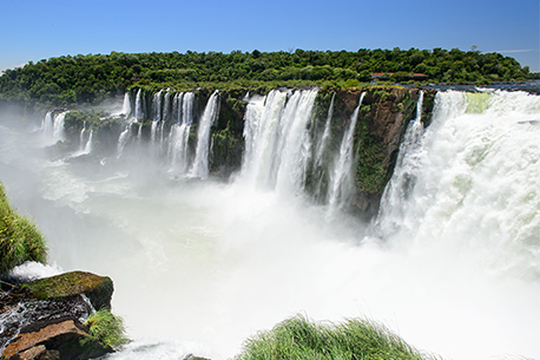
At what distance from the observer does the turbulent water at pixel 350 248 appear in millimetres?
7457

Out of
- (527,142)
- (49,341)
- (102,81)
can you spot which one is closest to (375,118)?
(527,142)

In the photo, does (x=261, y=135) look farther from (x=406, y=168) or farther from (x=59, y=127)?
(x=59, y=127)

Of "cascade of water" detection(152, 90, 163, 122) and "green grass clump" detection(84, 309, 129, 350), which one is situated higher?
"cascade of water" detection(152, 90, 163, 122)

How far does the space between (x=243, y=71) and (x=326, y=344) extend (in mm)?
34209

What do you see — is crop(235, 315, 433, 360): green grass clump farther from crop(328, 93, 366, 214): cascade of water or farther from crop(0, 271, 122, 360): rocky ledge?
crop(328, 93, 366, 214): cascade of water

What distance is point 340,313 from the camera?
328 inches

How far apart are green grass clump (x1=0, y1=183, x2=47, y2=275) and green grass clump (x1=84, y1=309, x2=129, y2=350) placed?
1.86 m

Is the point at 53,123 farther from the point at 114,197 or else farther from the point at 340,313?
the point at 340,313

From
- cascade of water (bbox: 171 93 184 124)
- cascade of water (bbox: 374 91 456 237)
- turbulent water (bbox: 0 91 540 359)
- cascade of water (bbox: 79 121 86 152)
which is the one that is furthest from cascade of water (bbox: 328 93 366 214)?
cascade of water (bbox: 79 121 86 152)

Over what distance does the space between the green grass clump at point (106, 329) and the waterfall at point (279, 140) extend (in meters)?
11.0

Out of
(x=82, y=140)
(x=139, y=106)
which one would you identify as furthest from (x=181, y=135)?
(x=82, y=140)

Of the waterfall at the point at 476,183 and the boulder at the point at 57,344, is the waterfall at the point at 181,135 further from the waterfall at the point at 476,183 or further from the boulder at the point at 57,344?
the boulder at the point at 57,344

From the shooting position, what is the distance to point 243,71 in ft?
115

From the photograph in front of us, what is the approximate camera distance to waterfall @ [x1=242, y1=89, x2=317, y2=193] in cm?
1470
